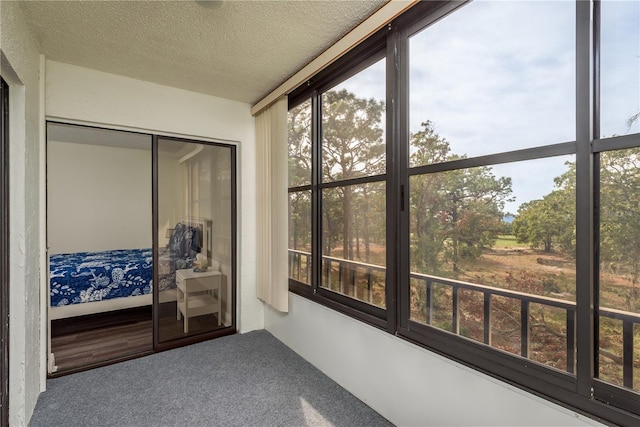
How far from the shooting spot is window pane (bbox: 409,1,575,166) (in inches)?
47.9

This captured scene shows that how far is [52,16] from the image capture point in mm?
1866

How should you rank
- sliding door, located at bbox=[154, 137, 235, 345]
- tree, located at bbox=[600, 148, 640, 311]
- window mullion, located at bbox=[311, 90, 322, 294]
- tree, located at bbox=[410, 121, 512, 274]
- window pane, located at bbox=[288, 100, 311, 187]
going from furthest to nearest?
sliding door, located at bbox=[154, 137, 235, 345] < window pane, located at bbox=[288, 100, 311, 187] < window mullion, located at bbox=[311, 90, 322, 294] < tree, located at bbox=[410, 121, 512, 274] < tree, located at bbox=[600, 148, 640, 311]

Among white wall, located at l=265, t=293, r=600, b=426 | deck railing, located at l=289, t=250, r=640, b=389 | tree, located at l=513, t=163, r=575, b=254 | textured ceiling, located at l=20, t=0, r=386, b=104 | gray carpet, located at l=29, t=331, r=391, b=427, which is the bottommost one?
gray carpet, located at l=29, t=331, r=391, b=427

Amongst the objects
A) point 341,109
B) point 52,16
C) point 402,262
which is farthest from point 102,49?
point 402,262

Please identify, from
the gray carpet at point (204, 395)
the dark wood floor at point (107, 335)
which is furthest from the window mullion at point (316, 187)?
the dark wood floor at point (107, 335)

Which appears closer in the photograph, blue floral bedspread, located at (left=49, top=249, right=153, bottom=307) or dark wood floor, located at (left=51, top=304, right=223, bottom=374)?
dark wood floor, located at (left=51, top=304, right=223, bottom=374)

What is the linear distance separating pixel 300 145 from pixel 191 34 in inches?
46.9

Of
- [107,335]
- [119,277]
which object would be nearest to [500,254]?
[107,335]

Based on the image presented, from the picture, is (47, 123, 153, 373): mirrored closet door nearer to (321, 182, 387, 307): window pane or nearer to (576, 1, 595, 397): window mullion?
(321, 182, 387, 307): window pane

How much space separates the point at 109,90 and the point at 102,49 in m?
0.47

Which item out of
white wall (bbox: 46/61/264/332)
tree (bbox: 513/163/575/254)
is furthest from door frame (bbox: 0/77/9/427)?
tree (bbox: 513/163/575/254)

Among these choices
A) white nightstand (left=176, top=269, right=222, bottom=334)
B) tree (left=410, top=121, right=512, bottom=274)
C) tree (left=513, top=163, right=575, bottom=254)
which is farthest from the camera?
white nightstand (left=176, top=269, right=222, bottom=334)

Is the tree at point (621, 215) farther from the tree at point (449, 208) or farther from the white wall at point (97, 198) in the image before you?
the white wall at point (97, 198)

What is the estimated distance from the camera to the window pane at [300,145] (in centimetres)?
273
